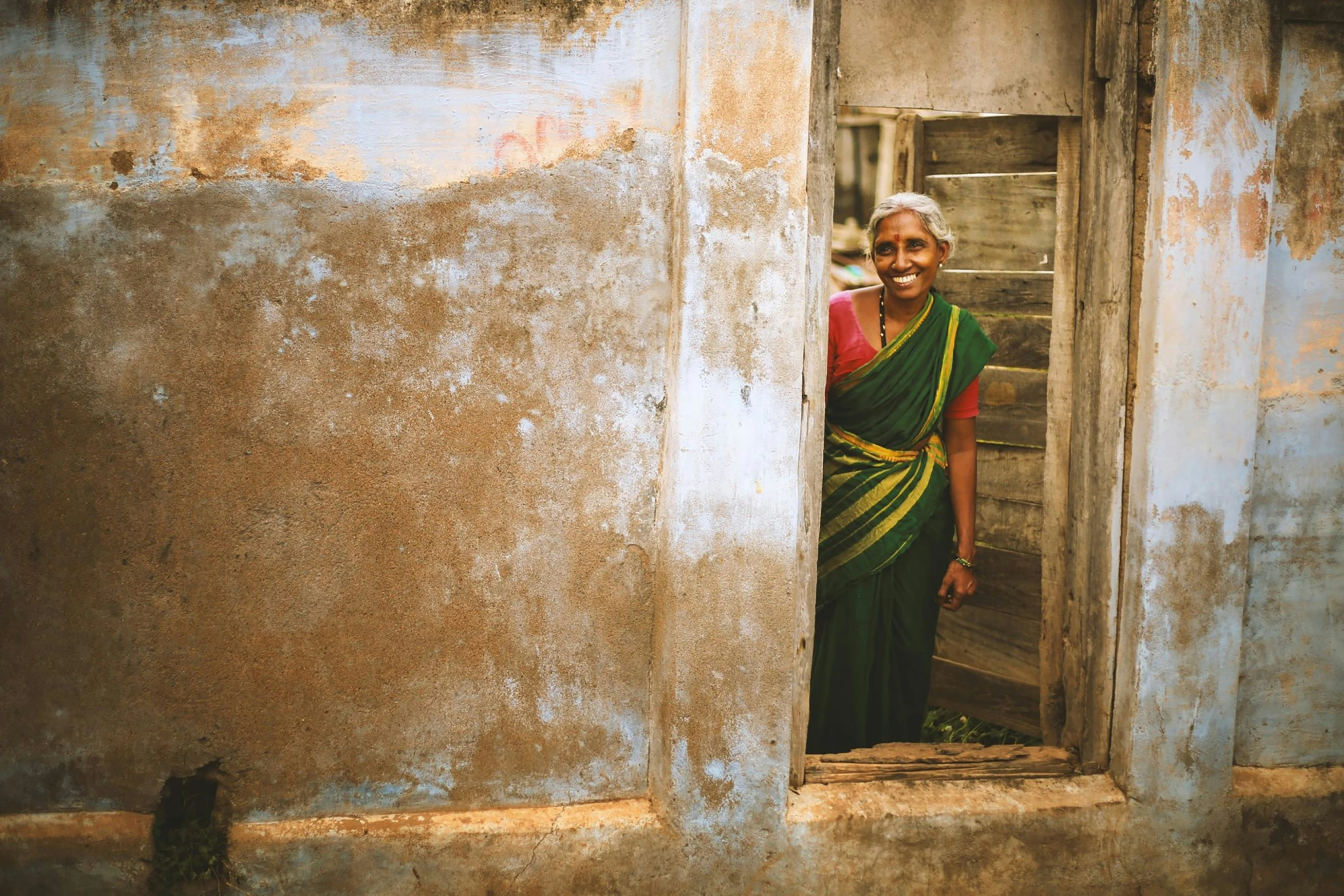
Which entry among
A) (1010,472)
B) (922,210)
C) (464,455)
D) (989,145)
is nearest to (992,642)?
(1010,472)

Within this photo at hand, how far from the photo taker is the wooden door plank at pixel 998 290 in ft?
13.5

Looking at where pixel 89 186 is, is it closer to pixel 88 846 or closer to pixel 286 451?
pixel 286 451

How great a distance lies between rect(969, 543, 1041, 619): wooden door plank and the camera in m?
4.12

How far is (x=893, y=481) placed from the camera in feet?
11.4

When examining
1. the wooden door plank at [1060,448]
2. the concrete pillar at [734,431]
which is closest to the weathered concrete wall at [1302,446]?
the wooden door plank at [1060,448]

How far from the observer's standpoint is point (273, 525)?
261cm

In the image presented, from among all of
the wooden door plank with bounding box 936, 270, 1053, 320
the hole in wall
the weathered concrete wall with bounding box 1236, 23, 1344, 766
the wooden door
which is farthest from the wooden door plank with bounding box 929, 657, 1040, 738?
the hole in wall

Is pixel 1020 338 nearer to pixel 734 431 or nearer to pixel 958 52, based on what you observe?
pixel 958 52

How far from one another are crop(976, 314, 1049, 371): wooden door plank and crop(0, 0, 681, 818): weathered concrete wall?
6.89 ft

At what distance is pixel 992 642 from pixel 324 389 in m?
3.03

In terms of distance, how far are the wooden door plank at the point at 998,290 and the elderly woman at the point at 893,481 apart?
76cm

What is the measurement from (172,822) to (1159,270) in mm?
3100

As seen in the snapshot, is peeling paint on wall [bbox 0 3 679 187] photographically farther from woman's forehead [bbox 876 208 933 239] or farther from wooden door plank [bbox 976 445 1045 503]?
wooden door plank [bbox 976 445 1045 503]

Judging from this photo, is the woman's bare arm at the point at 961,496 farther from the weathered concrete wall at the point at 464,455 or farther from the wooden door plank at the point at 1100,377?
the weathered concrete wall at the point at 464,455
